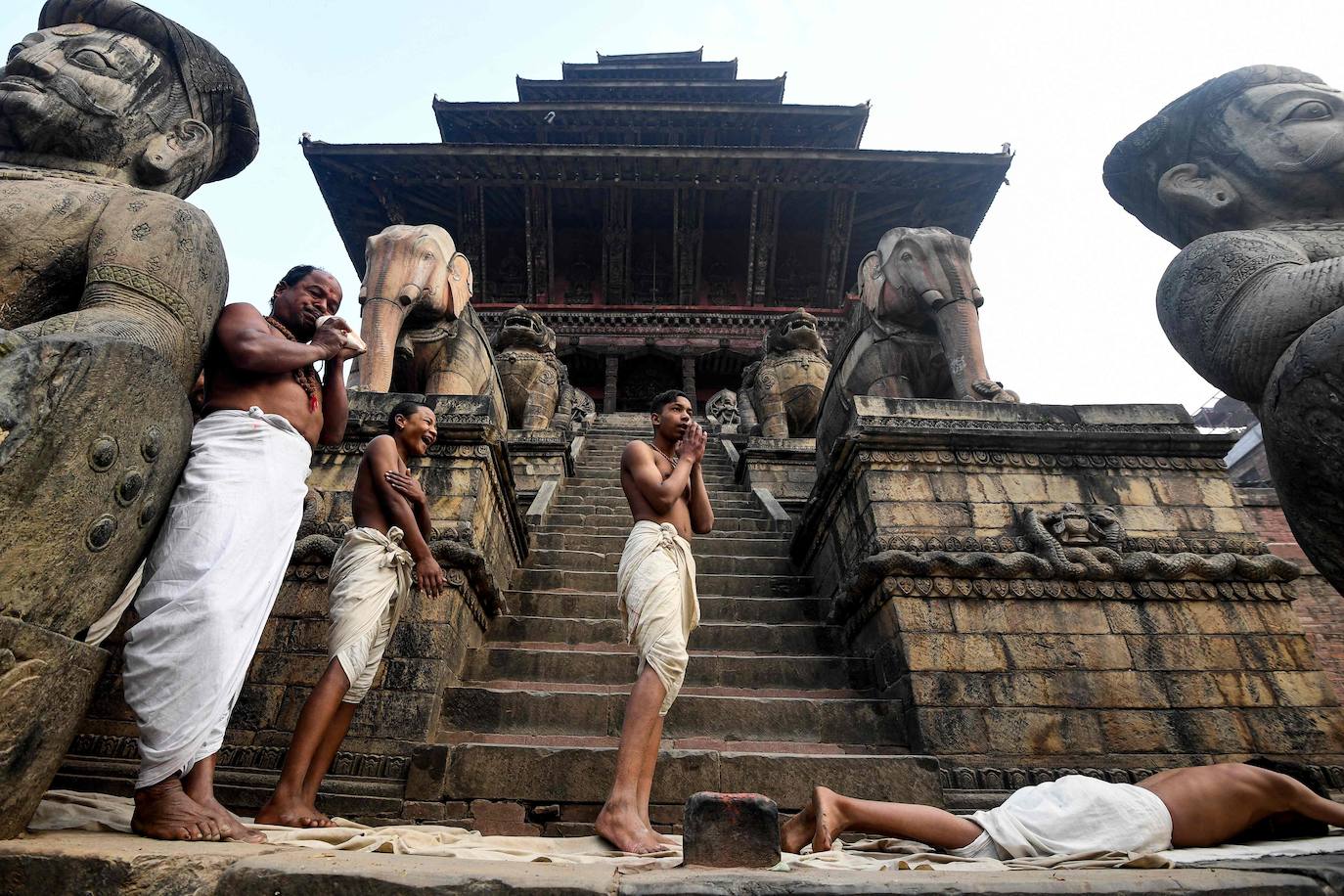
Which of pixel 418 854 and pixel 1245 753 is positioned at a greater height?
pixel 1245 753

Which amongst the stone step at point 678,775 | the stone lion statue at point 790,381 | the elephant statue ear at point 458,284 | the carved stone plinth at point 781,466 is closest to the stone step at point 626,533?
the carved stone plinth at point 781,466

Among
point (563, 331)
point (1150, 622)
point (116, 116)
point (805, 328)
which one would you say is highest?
point (563, 331)

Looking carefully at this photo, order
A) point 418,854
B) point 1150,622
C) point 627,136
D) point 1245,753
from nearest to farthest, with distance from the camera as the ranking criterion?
point 418,854
point 1245,753
point 1150,622
point 627,136

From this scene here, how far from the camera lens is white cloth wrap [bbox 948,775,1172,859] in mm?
1973

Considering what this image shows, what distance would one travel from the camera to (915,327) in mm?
6012

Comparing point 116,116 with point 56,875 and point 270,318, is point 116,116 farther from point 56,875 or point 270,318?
point 56,875

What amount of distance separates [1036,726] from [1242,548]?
1.83m

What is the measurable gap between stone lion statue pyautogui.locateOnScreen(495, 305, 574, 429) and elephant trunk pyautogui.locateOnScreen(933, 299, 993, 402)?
4.74 metres

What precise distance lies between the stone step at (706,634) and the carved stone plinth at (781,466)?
354 cm

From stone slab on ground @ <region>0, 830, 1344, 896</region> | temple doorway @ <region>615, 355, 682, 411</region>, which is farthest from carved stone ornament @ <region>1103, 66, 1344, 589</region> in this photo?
temple doorway @ <region>615, 355, 682, 411</region>

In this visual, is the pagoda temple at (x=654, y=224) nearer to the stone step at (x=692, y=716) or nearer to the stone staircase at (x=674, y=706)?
the stone staircase at (x=674, y=706)

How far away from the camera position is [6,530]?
148cm

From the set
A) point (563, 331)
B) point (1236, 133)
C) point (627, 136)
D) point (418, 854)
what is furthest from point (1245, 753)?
point (627, 136)

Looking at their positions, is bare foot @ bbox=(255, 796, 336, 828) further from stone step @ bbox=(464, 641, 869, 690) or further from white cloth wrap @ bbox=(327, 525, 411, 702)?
stone step @ bbox=(464, 641, 869, 690)
